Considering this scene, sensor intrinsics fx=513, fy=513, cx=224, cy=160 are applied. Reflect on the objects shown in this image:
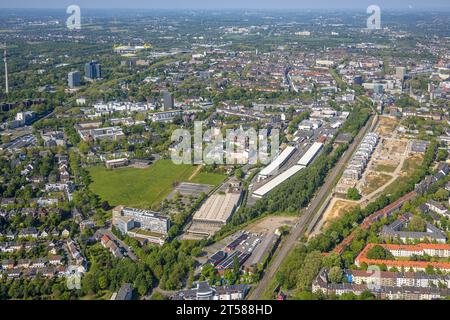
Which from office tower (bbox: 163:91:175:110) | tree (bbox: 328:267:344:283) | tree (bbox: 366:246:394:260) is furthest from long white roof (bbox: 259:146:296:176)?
office tower (bbox: 163:91:175:110)

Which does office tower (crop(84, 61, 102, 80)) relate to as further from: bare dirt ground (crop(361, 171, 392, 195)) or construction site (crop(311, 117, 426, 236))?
bare dirt ground (crop(361, 171, 392, 195))

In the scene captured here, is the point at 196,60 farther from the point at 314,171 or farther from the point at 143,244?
the point at 143,244

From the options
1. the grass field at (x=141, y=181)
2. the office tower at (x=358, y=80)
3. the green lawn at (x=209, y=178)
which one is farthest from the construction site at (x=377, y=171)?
the office tower at (x=358, y=80)

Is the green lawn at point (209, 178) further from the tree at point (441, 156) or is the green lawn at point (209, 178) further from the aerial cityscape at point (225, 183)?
the tree at point (441, 156)

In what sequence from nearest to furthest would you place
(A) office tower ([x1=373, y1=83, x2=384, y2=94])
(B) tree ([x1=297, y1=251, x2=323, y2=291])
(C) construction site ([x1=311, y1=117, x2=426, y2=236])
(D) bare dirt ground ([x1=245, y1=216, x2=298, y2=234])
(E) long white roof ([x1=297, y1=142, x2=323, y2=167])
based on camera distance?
(B) tree ([x1=297, y1=251, x2=323, y2=291]), (D) bare dirt ground ([x1=245, y1=216, x2=298, y2=234]), (C) construction site ([x1=311, y1=117, x2=426, y2=236]), (E) long white roof ([x1=297, y1=142, x2=323, y2=167]), (A) office tower ([x1=373, y1=83, x2=384, y2=94])

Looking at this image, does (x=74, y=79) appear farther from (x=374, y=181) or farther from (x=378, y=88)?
(x=374, y=181)

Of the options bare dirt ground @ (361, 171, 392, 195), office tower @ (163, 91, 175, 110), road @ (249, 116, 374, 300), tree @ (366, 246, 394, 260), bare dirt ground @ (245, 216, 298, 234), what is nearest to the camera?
road @ (249, 116, 374, 300)
